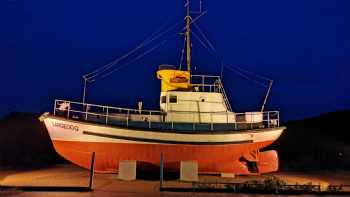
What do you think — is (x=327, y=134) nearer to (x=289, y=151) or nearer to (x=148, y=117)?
(x=289, y=151)

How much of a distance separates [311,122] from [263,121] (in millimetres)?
33888

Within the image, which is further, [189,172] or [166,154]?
[166,154]

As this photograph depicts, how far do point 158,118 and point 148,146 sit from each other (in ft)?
6.91

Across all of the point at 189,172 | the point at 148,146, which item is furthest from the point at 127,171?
Result: the point at 189,172

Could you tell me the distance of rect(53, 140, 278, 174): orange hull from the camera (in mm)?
15461

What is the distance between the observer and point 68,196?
418 inches

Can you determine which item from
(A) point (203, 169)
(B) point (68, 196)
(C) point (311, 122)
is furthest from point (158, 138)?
(C) point (311, 122)

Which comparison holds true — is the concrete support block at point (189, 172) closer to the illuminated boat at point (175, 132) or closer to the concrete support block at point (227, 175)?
the illuminated boat at point (175, 132)

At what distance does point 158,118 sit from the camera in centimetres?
1738

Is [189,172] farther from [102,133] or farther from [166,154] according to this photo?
[102,133]

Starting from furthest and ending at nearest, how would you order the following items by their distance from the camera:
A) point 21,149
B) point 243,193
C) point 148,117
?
point 21,149, point 148,117, point 243,193

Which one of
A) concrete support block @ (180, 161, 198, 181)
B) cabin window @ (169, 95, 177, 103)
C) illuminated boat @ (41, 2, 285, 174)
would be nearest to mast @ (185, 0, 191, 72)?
illuminated boat @ (41, 2, 285, 174)

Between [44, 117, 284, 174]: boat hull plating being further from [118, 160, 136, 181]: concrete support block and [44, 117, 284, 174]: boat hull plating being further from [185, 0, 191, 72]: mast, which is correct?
[185, 0, 191, 72]: mast

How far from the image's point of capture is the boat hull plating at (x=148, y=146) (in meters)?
15.2
